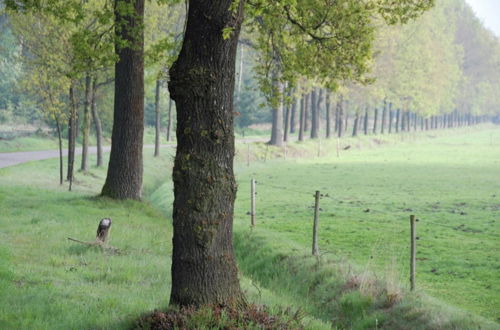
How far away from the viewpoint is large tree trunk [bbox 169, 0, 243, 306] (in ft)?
27.8

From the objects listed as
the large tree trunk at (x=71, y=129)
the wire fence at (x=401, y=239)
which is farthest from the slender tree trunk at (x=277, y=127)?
the wire fence at (x=401, y=239)

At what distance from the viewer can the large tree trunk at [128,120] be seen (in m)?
21.2

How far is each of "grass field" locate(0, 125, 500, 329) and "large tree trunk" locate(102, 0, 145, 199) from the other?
81cm

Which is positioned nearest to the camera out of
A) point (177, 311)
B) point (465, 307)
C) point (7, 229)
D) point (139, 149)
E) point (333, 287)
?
point (177, 311)

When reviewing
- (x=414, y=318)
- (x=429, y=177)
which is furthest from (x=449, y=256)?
(x=429, y=177)

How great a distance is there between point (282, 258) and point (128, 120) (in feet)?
27.6

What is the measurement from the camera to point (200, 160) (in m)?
8.52

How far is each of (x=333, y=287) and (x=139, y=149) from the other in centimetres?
1069

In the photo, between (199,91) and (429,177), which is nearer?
(199,91)

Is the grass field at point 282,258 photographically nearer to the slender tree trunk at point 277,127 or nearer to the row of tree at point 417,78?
the row of tree at point 417,78

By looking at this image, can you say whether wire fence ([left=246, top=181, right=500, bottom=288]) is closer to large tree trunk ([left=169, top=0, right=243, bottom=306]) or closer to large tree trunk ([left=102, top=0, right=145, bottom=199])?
large tree trunk ([left=102, top=0, right=145, bottom=199])

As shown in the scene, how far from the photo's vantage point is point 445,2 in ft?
327

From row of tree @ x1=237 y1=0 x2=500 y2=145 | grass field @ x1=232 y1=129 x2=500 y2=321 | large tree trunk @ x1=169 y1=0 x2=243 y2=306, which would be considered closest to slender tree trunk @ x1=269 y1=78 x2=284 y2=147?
row of tree @ x1=237 y1=0 x2=500 y2=145

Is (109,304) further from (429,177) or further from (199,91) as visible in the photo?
(429,177)
